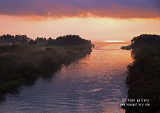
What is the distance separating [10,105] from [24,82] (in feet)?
32.2

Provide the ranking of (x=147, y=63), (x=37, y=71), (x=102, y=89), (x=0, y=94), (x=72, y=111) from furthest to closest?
(x=37, y=71) < (x=147, y=63) < (x=102, y=89) < (x=0, y=94) < (x=72, y=111)

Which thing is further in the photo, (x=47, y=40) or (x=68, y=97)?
(x=47, y=40)

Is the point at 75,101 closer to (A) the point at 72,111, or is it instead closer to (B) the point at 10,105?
(A) the point at 72,111

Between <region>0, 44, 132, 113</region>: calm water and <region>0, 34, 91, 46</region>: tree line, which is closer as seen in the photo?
<region>0, 44, 132, 113</region>: calm water

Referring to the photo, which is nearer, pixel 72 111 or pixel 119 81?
pixel 72 111

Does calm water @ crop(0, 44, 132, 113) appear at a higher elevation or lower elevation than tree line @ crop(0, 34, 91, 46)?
lower

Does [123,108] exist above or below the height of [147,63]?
below

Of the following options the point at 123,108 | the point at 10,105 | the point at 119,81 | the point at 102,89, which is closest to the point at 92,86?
the point at 102,89

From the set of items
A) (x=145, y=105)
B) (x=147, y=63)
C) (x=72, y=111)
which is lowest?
(x=72, y=111)

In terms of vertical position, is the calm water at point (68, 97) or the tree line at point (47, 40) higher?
the tree line at point (47, 40)

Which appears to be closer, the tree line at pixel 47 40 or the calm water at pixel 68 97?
the calm water at pixel 68 97

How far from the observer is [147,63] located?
107 feet

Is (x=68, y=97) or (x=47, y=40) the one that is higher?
(x=47, y=40)

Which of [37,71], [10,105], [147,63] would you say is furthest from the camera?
[37,71]
